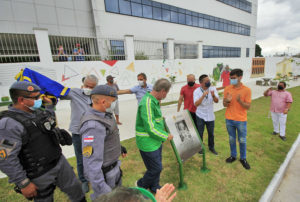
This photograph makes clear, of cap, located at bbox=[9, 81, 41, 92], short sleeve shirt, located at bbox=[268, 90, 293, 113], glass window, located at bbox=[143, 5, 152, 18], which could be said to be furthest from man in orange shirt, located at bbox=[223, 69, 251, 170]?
glass window, located at bbox=[143, 5, 152, 18]

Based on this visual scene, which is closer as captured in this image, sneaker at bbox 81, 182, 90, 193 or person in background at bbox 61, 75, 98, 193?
person in background at bbox 61, 75, 98, 193

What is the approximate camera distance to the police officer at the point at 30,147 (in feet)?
5.05

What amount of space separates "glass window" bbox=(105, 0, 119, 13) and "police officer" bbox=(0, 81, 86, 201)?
14392 millimetres

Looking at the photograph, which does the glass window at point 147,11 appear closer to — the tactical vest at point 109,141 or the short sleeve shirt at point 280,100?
the short sleeve shirt at point 280,100

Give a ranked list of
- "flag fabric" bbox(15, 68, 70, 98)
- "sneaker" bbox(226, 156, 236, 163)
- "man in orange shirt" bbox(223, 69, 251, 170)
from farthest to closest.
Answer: "sneaker" bbox(226, 156, 236, 163)
"man in orange shirt" bbox(223, 69, 251, 170)
"flag fabric" bbox(15, 68, 70, 98)

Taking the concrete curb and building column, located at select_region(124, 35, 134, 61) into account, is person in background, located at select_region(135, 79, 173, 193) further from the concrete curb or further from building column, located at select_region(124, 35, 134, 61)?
building column, located at select_region(124, 35, 134, 61)

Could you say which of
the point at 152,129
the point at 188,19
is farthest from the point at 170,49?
the point at 152,129

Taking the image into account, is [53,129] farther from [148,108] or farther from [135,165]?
[135,165]

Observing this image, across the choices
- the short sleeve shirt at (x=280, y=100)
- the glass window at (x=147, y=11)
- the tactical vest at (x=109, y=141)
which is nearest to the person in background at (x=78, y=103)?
the tactical vest at (x=109, y=141)

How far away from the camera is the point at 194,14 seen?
785 inches

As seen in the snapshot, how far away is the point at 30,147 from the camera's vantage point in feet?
5.59

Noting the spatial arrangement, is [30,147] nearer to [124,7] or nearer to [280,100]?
[280,100]

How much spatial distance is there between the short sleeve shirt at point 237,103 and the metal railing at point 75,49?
8.29 m

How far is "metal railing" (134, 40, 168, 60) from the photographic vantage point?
11.6 meters
